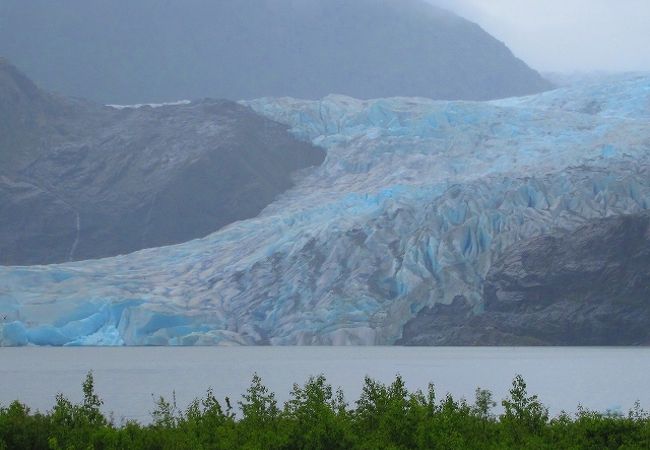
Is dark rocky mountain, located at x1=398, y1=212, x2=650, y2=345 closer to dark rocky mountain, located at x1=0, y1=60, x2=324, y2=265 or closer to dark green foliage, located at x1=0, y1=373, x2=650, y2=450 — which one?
dark rocky mountain, located at x1=0, y1=60, x2=324, y2=265

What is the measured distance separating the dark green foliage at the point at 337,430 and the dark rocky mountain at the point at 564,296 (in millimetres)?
37148

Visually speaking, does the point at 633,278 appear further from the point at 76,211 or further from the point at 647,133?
the point at 76,211

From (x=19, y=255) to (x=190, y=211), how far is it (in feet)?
40.5

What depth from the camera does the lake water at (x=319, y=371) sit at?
31703 mm

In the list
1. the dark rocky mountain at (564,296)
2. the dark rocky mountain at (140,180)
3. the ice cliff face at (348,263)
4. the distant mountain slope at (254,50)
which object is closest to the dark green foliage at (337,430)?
the ice cliff face at (348,263)

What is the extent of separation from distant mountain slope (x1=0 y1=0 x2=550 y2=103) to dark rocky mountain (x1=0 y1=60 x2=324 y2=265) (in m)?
37.7

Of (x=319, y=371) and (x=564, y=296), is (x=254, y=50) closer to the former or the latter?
(x=564, y=296)

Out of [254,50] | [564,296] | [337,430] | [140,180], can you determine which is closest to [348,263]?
[564,296]

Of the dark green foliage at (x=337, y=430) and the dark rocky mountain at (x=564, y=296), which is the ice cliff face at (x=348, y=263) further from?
the dark green foliage at (x=337, y=430)

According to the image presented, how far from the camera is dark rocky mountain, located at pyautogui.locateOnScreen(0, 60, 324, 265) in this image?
259 ft

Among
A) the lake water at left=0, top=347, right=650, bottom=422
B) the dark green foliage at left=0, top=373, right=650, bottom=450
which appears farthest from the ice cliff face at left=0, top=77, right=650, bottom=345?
the dark green foliage at left=0, top=373, right=650, bottom=450

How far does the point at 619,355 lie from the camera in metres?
48.0

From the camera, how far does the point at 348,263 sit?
5309 cm

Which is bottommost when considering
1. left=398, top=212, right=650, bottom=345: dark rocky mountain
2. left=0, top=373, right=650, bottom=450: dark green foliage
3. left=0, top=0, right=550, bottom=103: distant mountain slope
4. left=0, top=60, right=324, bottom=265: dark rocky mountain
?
left=0, top=373, right=650, bottom=450: dark green foliage
